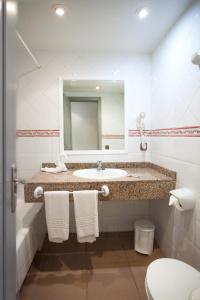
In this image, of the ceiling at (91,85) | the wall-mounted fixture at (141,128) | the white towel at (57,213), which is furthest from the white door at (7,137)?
the wall-mounted fixture at (141,128)

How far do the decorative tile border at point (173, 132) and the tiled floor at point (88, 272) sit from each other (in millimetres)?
1231

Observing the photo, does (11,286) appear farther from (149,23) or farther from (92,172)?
(149,23)

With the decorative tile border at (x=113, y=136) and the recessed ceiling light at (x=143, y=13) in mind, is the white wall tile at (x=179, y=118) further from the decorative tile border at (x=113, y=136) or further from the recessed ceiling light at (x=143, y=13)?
the decorative tile border at (x=113, y=136)

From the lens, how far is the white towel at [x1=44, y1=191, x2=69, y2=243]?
145 cm

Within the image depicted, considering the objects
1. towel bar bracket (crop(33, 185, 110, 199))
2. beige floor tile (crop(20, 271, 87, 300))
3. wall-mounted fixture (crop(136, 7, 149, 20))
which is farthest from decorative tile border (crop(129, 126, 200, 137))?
beige floor tile (crop(20, 271, 87, 300))

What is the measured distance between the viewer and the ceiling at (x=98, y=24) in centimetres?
140

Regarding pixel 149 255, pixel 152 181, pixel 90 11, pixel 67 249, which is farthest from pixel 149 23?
pixel 67 249

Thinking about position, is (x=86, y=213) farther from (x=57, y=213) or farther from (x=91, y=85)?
(x=91, y=85)

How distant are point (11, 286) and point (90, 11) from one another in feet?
6.07

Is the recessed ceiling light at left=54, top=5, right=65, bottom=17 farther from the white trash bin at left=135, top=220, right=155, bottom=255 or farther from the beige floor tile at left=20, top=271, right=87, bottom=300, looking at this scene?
the beige floor tile at left=20, top=271, right=87, bottom=300

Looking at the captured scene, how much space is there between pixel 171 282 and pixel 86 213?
0.73 metres

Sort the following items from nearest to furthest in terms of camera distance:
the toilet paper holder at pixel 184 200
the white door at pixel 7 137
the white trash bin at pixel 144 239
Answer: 1. the white door at pixel 7 137
2. the toilet paper holder at pixel 184 200
3. the white trash bin at pixel 144 239

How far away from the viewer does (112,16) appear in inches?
60.3

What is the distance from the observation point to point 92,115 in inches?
84.9
